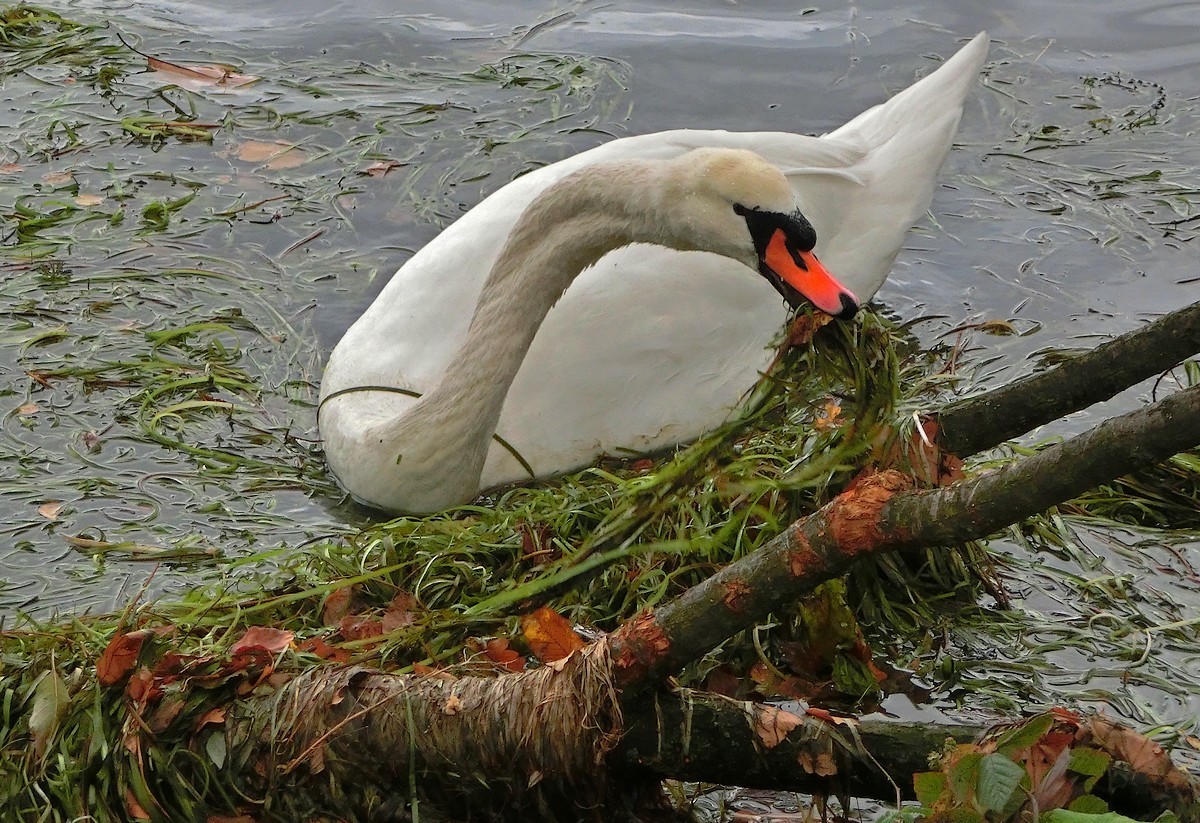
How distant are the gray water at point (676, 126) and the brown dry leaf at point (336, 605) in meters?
0.69

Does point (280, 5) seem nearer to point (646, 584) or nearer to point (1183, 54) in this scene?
point (1183, 54)

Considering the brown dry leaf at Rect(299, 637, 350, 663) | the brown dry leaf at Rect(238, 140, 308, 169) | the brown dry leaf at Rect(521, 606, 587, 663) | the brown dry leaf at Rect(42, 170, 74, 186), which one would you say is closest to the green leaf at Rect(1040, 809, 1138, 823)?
the brown dry leaf at Rect(521, 606, 587, 663)

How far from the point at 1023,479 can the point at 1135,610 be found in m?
1.86

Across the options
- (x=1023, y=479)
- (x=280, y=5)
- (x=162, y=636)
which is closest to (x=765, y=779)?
(x=1023, y=479)

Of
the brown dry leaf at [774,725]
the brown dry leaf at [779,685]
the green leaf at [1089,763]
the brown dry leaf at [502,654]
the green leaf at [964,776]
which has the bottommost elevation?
the brown dry leaf at [779,685]

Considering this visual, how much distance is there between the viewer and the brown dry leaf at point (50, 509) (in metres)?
5.16

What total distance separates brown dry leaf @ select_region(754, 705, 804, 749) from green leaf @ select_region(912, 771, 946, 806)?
0.35 m

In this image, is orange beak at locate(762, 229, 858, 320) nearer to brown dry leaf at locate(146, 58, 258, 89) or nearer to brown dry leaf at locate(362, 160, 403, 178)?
brown dry leaf at locate(362, 160, 403, 178)

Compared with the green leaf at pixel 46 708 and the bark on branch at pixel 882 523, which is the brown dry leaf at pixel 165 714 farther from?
the bark on branch at pixel 882 523

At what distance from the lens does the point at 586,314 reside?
5371mm

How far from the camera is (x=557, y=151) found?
25.6 ft

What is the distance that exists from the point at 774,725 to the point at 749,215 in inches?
72.5

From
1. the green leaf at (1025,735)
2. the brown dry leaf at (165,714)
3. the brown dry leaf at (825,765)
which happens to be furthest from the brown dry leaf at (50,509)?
the green leaf at (1025,735)

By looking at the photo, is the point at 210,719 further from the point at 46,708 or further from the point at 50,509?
the point at 50,509
